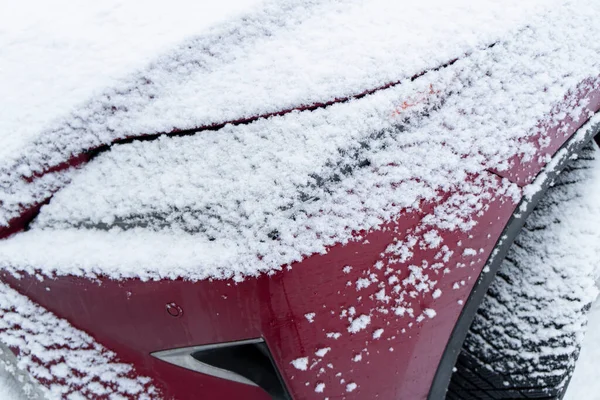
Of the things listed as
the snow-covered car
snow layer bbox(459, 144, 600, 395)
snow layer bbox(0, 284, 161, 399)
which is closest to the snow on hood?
the snow-covered car

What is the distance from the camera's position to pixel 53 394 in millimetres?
1278

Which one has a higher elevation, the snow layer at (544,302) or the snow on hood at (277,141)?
the snow on hood at (277,141)

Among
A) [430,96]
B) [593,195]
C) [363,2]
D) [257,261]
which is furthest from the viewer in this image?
[593,195]

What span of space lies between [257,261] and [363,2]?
0.72 meters

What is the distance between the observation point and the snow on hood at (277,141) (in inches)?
40.3

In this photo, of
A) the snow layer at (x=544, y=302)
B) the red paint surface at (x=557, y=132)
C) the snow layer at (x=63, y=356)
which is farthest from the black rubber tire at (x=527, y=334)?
the snow layer at (x=63, y=356)

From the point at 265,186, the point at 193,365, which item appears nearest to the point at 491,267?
the point at 265,186

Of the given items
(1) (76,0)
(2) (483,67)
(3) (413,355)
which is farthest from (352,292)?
(1) (76,0)

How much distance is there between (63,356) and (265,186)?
68cm

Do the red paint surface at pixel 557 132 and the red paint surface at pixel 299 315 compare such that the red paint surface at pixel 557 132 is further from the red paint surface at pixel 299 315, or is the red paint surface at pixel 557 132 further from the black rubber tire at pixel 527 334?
the black rubber tire at pixel 527 334

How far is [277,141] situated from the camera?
3.43 ft

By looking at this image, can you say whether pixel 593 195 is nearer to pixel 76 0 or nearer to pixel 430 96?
pixel 430 96

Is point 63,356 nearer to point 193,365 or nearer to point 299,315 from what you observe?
point 193,365

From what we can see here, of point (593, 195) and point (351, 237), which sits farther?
point (593, 195)
